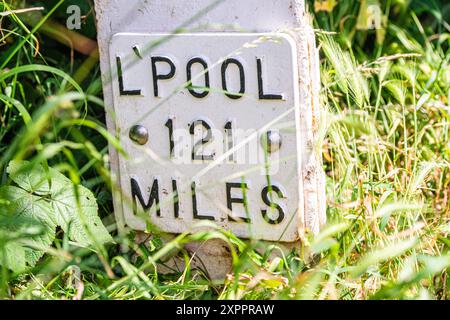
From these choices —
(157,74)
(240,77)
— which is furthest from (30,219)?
(240,77)

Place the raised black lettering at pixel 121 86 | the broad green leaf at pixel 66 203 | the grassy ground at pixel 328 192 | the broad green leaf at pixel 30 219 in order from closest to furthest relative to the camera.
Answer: the grassy ground at pixel 328 192, the broad green leaf at pixel 30 219, the broad green leaf at pixel 66 203, the raised black lettering at pixel 121 86

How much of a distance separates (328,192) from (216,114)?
42 centimetres

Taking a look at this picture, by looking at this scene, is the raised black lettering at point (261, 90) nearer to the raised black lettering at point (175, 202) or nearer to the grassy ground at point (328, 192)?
the grassy ground at point (328, 192)

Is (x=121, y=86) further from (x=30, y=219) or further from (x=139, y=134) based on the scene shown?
(x=30, y=219)

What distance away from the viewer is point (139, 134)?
1960 millimetres

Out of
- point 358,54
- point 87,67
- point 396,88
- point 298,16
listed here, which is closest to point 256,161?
point 298,16

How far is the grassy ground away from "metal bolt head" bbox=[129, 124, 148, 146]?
0.43ft

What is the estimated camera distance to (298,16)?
178cm

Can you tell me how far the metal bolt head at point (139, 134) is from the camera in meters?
1.96

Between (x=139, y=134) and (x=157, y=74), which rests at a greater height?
(x=157, y=74)

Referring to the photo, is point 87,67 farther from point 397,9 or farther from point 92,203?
point 397,9

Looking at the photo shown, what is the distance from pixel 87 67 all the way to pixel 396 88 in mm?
930

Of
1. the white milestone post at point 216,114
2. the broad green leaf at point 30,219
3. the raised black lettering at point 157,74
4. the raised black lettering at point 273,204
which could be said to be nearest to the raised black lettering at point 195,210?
the white milestone post at point 216,114

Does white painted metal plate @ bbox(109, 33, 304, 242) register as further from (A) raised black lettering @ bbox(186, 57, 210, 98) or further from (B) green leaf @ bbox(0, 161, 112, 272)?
(B) green leaf @ bbox(0, 161, 112, 272)
